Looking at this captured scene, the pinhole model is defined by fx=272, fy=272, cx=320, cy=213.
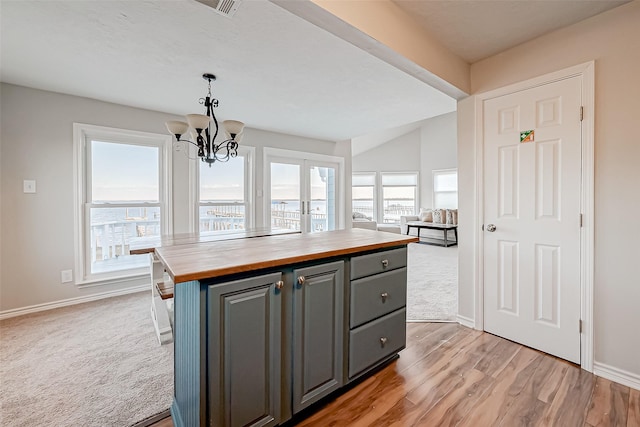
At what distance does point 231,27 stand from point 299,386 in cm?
228

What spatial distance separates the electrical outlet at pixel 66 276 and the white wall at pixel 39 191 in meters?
0.03

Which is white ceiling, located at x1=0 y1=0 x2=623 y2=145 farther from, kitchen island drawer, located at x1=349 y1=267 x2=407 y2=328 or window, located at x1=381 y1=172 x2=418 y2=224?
window, located at x1=381 y1=172 x2=418 y2=224

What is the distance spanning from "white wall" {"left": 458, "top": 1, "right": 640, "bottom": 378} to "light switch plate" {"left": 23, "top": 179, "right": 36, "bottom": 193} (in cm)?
487

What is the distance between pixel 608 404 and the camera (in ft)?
5.00

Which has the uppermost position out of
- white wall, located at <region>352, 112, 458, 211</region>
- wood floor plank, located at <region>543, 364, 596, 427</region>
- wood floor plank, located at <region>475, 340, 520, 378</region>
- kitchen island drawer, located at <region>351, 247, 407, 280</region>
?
white wall, located at <region>352, 112, 458, 211</region>

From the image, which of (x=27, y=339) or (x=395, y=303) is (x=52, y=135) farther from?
(x=395, y=303)

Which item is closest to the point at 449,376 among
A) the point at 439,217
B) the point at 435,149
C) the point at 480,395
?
the point at 480,395

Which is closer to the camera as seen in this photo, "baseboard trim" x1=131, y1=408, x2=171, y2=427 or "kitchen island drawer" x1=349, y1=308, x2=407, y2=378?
"baseboard trim" x1=131, y1=408, x2=171, y2=427

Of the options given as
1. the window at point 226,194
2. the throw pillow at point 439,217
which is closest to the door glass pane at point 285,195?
the window at point 226,194

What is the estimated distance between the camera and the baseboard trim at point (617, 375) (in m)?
1.66

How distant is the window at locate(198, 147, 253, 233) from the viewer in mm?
4062

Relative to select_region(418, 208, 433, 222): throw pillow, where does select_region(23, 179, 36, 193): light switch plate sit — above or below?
above

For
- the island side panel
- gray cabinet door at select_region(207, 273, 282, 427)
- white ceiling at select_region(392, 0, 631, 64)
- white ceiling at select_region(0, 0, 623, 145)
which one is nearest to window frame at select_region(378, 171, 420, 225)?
white ceiling at select_region(0, 0, 623, 145)

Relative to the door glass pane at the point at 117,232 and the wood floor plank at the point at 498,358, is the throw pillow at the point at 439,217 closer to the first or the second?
the wood floor plank at the point at 498,358
